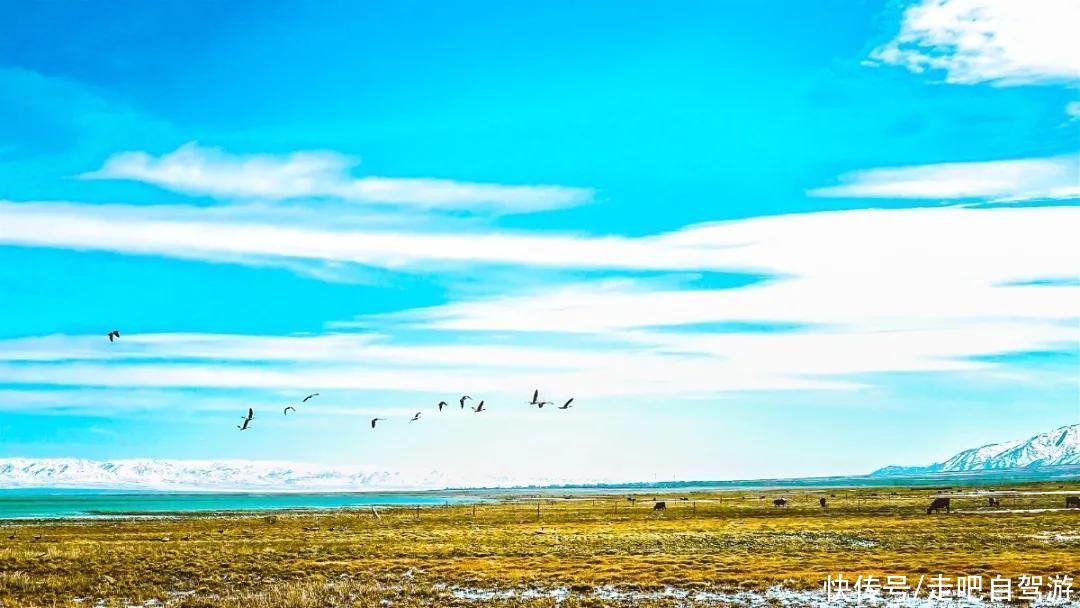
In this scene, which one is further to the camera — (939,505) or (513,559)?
(939,505)

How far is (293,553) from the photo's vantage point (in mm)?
55281

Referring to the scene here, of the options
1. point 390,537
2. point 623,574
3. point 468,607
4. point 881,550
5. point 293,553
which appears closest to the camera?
point 468,607

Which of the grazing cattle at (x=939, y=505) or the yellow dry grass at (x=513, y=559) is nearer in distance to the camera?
the yellow dry grass at (x=513, y=559)

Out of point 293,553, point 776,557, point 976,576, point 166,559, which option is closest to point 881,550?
point 776,557

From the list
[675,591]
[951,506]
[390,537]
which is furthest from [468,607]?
[951,506]

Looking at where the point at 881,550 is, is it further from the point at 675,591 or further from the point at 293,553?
the point at 293,553

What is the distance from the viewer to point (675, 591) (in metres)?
38.1

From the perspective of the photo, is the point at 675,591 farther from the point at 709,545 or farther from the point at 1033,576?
the point at 709,545

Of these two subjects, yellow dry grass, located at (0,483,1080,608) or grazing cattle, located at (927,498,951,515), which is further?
grazing cattle, located at (927,498,951,515)

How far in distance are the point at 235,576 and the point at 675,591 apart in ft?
71.0

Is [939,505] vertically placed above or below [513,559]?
above

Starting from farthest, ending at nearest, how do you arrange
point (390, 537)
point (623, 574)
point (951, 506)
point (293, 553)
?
point (951, 506), point (390, 537), point (293, 553), point (623, 574)

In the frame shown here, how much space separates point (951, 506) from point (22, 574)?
8189cm

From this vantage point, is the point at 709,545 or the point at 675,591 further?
the point at 709,545
